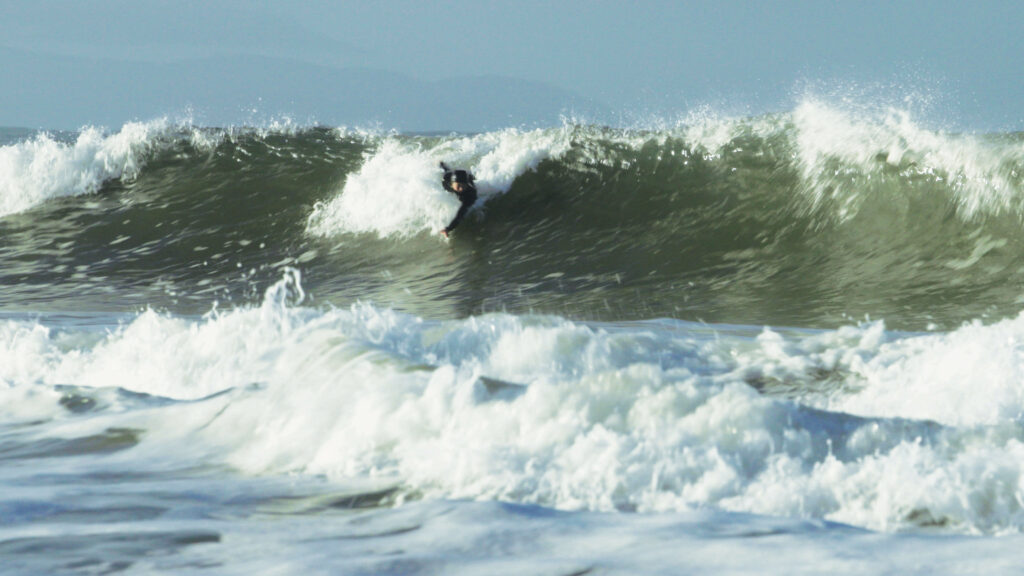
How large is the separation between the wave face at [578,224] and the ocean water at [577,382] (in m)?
0.05

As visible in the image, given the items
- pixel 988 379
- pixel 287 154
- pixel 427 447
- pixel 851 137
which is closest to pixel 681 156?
pixel 851 137

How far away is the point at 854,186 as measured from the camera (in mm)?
11070

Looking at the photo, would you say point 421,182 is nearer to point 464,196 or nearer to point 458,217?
point 464,196

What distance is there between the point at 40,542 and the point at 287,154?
13.6 meters

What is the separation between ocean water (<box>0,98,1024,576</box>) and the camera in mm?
2918

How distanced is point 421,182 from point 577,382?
9.36m

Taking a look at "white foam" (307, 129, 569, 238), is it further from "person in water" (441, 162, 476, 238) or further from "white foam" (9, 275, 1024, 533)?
"white foam" (9, 275, 1024, 533)

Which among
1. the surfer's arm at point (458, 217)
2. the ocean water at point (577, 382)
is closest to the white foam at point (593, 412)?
the ocean water at point (577, 382)

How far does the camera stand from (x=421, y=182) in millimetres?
13102

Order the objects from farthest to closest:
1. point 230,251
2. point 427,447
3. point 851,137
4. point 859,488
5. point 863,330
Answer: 1. point 230,251
2. point 851,137
3. point 863,330
4. point 427,447
5. point 859,488

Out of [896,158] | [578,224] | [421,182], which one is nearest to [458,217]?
[421,182]

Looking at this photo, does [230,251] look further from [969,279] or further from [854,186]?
[969,279]

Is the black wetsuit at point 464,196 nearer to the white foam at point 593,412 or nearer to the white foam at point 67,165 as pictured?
the white foam at point 67,165

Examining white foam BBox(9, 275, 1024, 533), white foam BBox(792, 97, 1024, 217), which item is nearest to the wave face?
white foam BBox(792, 97, 1024, 217)
